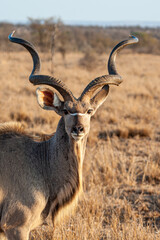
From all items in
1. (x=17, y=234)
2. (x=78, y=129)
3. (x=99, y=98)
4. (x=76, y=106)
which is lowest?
(x=17, y=234)

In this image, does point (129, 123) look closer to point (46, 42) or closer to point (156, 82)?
point (156, 82)

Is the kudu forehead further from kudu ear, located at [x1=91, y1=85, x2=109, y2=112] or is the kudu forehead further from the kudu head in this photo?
kudu ear, located at [x1=91, y1=85, x2=109, y2=112]

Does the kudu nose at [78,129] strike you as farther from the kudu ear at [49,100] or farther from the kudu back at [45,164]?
the kudu ear at [49,100]

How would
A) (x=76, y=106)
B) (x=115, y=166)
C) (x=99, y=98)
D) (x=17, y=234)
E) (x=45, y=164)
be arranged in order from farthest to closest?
(x=115, y=166)
(x=99, y=98)
(x=45, y=164)
(x=76, y=106)
(x=17, y=234)

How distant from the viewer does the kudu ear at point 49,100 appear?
4230 millimetres

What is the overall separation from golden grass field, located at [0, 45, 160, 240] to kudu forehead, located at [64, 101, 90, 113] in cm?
127

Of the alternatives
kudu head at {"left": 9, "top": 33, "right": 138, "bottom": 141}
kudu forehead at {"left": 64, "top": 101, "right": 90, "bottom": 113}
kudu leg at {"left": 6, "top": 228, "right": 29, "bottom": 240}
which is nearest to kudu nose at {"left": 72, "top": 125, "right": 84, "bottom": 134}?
kudu head at {"left": 9, "top": 33, "right": 138, "bottom": 141}

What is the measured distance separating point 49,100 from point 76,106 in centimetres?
48

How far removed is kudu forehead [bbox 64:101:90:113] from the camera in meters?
4.04

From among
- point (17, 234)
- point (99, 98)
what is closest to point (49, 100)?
point (99, 98)

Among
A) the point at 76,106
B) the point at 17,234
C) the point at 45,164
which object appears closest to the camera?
the point at 17,234

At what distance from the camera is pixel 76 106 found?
4.07 metres

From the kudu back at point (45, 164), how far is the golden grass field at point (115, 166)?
1.50 ft

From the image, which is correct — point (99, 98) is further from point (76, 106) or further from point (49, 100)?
point (49, 100)
